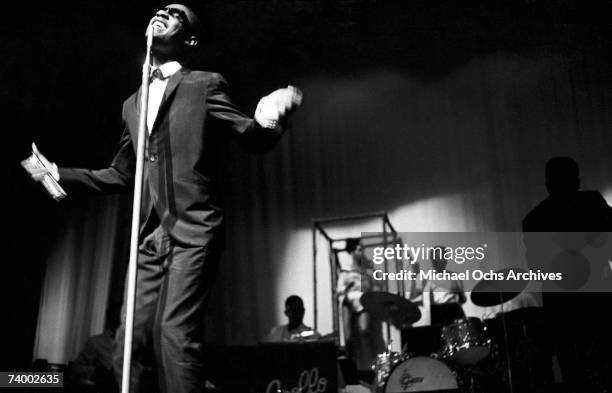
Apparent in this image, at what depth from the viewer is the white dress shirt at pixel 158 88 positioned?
1871 mm

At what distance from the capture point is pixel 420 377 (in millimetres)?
4562

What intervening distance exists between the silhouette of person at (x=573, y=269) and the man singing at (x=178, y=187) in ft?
6.58

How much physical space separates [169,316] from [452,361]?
12.2 feet

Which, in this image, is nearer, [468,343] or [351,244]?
[468,343]

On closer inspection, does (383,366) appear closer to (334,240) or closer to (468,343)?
(468,343)

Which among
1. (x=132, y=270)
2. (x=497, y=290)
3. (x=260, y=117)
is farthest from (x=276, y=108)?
(x=497, y=290)

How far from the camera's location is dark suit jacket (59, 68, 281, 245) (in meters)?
1.71

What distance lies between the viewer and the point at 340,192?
873cm

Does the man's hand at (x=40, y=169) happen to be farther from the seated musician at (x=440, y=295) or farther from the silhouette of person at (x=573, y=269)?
the seated musician at (x=440, y=295)

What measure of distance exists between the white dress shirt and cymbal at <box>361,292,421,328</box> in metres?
4.00

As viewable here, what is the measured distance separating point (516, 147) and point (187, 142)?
6.76 m

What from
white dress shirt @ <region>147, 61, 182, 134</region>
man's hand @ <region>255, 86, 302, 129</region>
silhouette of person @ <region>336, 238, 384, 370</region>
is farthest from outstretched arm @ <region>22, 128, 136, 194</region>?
silhouette of person @ <region>336, 238, 384, 370</region>

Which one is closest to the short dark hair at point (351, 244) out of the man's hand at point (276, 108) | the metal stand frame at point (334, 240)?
the metal stand frame at point (334, 240)

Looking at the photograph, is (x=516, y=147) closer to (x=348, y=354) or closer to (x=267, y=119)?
(x=348, y=354)
